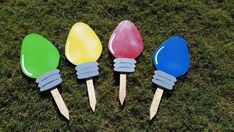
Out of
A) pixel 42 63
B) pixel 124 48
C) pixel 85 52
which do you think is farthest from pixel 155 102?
pixel 42 63

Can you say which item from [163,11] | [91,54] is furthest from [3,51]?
[163,11]

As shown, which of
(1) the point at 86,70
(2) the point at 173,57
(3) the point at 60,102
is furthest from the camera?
(2) the point at 173,57

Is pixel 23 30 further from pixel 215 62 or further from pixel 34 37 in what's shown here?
pixel 215 62

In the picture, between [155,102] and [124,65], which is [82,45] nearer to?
[124,65]

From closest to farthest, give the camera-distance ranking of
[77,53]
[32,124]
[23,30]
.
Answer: [32,124], [77,53], [23,30]

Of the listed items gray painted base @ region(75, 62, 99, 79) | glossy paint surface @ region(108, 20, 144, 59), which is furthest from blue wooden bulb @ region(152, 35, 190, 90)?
gray painted base @ region(75, 62, 99, 79)

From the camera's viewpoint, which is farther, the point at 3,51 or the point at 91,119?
the point at 3,51
